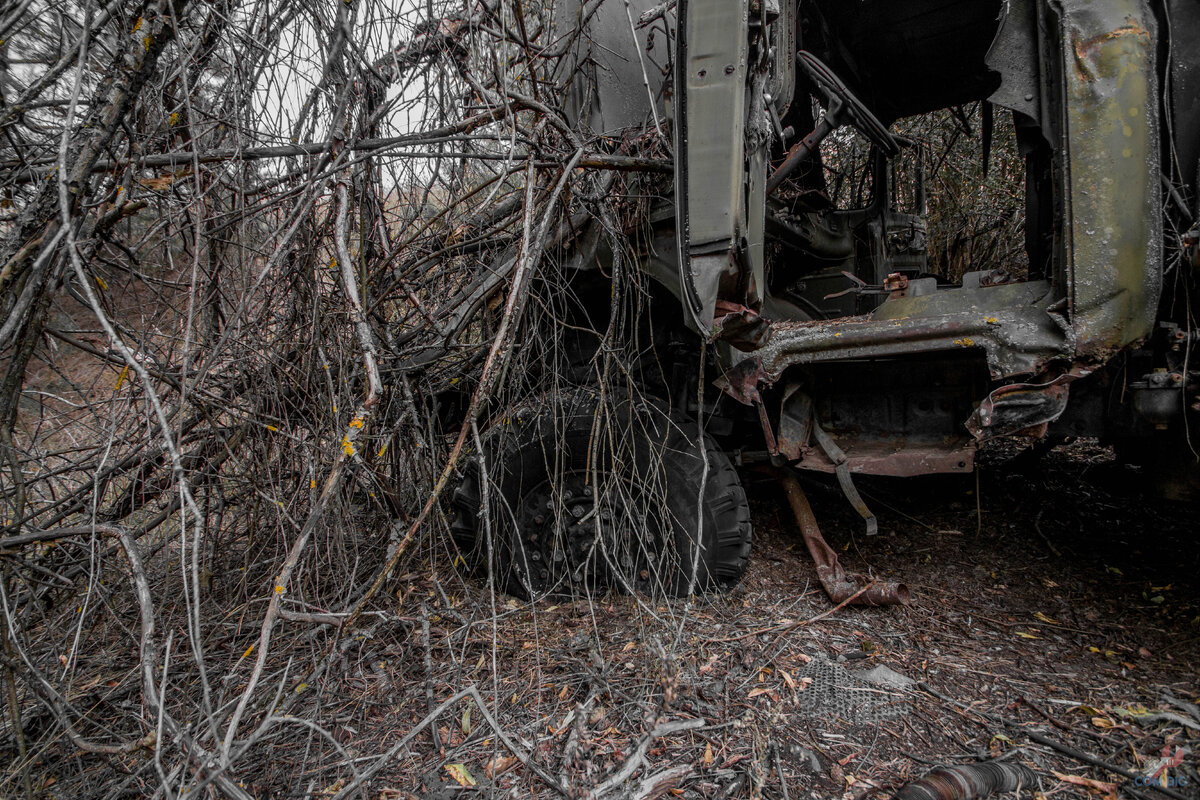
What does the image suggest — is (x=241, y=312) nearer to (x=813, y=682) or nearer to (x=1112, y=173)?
(x=813, y=682)

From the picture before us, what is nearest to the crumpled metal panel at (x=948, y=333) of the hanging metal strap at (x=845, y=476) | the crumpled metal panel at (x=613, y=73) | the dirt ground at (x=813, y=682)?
the hanging metal strap at (x=845, y=476)

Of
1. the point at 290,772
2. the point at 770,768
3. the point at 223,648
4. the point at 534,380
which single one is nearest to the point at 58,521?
the point at 223,648

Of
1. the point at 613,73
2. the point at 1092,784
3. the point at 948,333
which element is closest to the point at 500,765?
the point at 1092,784

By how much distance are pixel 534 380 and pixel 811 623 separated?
161 centimetres

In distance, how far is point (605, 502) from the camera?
271 cm

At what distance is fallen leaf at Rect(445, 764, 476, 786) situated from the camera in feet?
5.72

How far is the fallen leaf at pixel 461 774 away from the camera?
1743mm

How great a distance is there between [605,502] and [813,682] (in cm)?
104

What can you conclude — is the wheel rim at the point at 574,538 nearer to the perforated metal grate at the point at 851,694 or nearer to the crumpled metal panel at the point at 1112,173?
the perforated metal grate at the point at 851,694

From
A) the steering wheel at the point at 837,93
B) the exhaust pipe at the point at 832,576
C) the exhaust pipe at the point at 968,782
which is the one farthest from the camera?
the steering wheel at the point at 837,93

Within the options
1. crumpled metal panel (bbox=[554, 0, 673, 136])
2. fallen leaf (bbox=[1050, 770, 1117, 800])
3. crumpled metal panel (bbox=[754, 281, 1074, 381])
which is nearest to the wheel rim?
crumpled metal panel (bbox=[754, 281, 1074, 381])

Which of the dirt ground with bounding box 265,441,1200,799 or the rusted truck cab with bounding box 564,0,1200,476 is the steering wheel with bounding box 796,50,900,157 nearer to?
the rusted truck cab with bounding box 564,0,1200,476

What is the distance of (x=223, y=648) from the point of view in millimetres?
2346

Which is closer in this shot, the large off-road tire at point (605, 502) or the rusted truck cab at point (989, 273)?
the rusted truck cab at point (989, 273)
